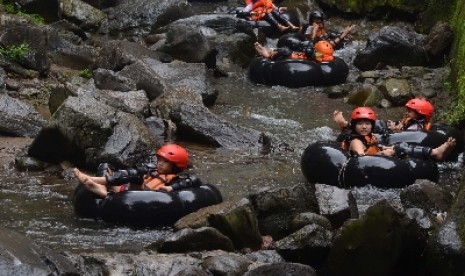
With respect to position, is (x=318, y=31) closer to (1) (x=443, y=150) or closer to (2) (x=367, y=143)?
(2) (x=367, y=143)

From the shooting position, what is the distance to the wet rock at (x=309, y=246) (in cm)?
793

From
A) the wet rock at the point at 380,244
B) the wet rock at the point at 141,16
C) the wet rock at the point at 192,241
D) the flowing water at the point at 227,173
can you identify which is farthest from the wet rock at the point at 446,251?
the wet rock at the point at 141,16

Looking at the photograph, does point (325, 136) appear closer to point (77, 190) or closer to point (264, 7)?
point (77, 190)

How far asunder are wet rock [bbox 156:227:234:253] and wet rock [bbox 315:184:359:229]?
1.35 m

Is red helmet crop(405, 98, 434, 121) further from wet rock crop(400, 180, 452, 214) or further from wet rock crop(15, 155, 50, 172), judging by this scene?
wet rock crop(15, 155, 50, 172)

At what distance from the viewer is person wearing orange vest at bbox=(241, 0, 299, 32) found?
2108 cm

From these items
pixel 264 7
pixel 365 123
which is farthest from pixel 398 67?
pixel 365 123

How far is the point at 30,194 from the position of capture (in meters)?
10.7

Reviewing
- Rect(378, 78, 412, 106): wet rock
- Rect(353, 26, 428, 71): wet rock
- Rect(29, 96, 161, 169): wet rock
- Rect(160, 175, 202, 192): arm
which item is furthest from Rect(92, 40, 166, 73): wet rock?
Rect(160, 175, 202, 192): arm

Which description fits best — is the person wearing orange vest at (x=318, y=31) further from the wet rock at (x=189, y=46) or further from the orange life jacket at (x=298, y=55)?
the wet rock at (x=189, y=46)

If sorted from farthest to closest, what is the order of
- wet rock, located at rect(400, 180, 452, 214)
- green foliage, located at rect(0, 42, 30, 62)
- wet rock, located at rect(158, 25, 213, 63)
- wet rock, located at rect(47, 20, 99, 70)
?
wet rock, located at rect(158, 25, 213, 63) → wet rock, located at rect(47, 20, 99, 70) → green foliage, located at rect(0, 42, 30, 62) → wet rock, located at rect(400, 180, 452, 214)

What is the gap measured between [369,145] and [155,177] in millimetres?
3101

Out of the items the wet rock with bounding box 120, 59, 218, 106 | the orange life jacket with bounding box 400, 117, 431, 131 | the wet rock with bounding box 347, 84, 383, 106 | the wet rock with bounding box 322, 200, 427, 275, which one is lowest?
the wet rock with bounding box 347, 84, 383, 106

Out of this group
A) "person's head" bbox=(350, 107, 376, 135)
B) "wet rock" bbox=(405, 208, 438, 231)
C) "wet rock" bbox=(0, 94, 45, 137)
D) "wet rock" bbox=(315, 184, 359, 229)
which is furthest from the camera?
"wet rock" bbox=(0, 94, 45, 137)
